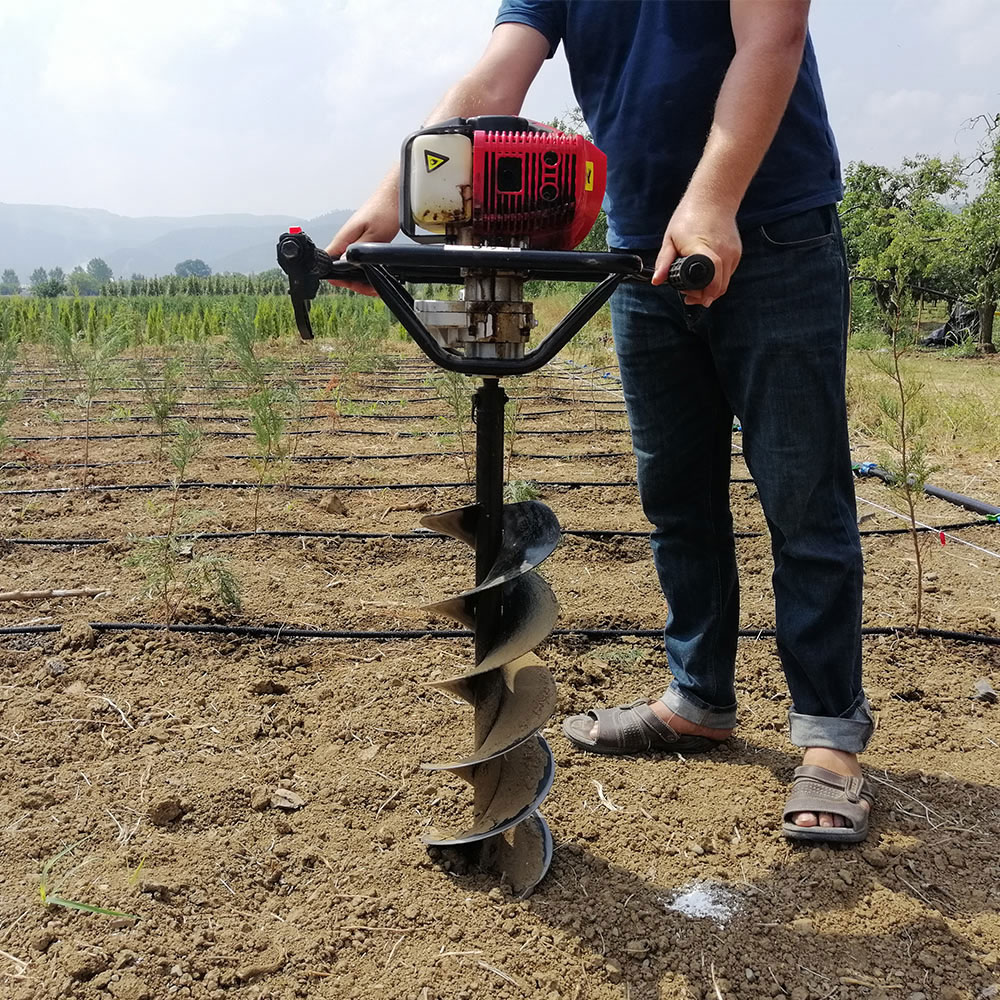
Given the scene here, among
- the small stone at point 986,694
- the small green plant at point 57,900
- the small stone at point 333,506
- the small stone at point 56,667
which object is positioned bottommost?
the small green plant at point 57,900

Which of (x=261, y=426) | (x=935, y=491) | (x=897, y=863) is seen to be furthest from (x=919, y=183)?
(x=897, y=863)

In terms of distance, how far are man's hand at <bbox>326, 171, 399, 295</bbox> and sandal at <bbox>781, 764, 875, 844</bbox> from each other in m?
1.24

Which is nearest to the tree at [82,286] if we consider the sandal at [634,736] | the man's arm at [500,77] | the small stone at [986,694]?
the man's arm at [500,77]

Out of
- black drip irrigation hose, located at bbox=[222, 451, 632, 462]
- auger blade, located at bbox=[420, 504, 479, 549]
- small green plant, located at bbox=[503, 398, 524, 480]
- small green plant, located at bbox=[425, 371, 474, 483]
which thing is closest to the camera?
auger blade, located at bbox=[420, 504, 479, 549]

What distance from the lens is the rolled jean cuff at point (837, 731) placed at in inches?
66.7

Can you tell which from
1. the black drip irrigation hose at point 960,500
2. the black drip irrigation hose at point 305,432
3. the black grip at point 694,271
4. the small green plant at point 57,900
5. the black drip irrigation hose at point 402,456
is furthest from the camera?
the black drip irrigation hose at point 305,432

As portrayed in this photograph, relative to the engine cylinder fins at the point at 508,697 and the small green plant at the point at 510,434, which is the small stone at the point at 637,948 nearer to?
the engine cylinder fins at the point at 508,697

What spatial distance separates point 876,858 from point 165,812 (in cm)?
138

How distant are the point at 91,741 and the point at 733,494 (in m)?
3.07

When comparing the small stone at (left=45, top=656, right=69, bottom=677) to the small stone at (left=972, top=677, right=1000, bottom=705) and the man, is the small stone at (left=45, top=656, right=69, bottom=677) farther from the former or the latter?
the small stone at (left=972, top=677, right=1000, bottom=705)

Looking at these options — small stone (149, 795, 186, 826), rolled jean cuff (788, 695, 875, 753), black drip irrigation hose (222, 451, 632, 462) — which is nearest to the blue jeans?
rolled jean cuff (788, 695, 875, 753)

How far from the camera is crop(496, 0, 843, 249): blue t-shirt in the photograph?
1537 millimetres

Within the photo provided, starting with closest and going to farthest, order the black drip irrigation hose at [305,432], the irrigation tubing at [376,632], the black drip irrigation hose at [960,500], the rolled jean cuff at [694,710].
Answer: the rolled jean cuff at [694,710] < the irrigation tubing at [376,632] < the black drip irrigation hose at [960,500] < the black drip irrigation hose at [305,432]

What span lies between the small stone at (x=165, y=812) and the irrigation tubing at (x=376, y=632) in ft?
2.63
